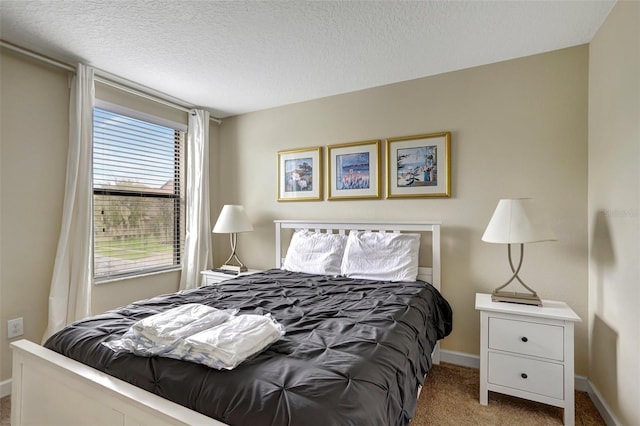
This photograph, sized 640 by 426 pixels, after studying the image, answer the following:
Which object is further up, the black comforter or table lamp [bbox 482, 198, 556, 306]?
table lamp [bbox 482, 198, 556, 306]

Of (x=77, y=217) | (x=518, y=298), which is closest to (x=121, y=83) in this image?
(x=77, y=217)

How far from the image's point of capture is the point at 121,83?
271 centimetres

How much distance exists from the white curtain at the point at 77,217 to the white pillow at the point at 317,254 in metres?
1.59

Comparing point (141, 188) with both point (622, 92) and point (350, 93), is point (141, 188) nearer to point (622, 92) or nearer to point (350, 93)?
point (350, 93)

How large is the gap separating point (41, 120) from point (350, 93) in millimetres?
2500

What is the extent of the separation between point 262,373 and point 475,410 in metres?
1.61

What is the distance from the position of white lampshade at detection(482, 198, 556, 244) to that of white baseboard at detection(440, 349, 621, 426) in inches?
40.2

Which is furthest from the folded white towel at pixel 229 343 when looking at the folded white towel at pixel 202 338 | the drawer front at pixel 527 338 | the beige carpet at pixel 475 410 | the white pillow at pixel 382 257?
the drawer front at pixel 527 338

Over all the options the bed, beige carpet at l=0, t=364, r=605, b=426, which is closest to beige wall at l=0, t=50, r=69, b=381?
beige carpet at l=0, t=364, r=605, b=426

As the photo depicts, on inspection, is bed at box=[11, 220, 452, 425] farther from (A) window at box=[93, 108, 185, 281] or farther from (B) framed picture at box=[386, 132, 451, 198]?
(A) window at box=[93, 108, 185, 281]

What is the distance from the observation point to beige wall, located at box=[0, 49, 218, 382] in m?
2.13

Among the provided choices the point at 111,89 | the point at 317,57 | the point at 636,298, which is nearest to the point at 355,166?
the point at 317,57

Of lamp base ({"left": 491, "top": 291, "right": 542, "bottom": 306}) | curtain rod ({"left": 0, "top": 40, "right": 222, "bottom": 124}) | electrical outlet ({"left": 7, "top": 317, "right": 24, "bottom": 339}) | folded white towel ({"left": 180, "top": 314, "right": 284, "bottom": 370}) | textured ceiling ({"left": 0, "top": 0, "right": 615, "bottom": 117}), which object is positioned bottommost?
electrical outlet ({"left": 7, "top": 317, "right": 24, "bottom": 339})

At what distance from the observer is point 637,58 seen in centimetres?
152
